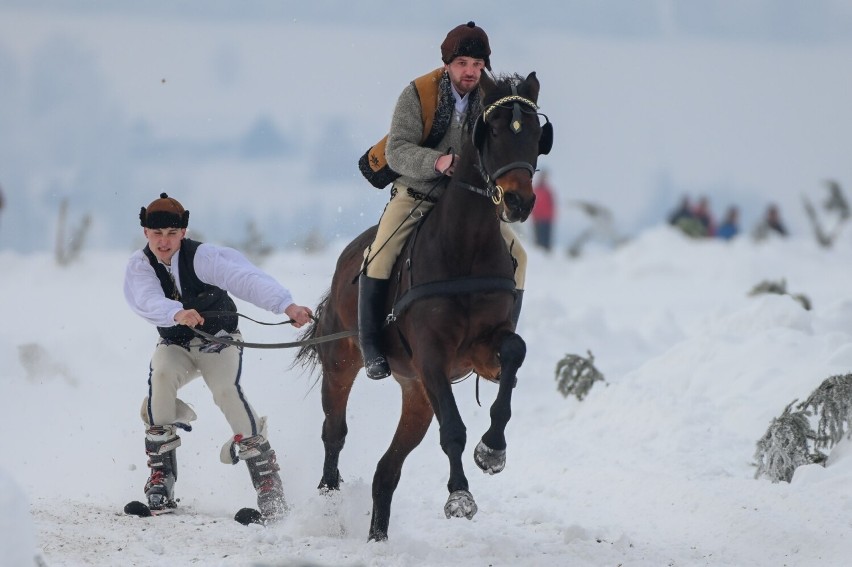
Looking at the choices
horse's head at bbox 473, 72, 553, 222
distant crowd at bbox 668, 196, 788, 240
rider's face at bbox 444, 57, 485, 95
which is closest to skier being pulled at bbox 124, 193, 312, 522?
rider's face at bbox 444, 57, 485, 95

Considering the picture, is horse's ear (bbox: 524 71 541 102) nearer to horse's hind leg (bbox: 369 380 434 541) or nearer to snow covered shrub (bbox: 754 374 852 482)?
horse's hind leg (bbox: 369 380 434 541)

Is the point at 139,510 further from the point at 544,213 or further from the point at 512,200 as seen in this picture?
the point at 544,213

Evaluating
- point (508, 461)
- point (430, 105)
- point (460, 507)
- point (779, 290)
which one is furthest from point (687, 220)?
point (460, 507)

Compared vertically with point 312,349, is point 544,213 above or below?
above

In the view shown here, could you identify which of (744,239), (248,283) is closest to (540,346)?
(248,283)

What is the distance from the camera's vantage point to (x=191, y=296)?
324 inches

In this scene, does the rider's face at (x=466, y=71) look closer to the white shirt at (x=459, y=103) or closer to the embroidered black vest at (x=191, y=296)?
the white shirt at (x=459, y=103)

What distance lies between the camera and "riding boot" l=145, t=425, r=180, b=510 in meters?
8.31

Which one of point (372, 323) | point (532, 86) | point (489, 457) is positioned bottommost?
point (489, 457)

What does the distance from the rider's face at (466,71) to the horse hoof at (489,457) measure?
2.16 metres

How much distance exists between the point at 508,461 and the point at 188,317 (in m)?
3.53

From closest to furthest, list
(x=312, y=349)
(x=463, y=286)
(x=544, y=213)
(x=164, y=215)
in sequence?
1. (x=463, y=286)
2. (x=164, y=215)
3. (x=312, y=349)
4. (x=544, y=213)

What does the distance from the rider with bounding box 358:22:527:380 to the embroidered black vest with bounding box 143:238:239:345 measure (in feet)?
3.76

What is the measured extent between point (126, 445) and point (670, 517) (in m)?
4.36
